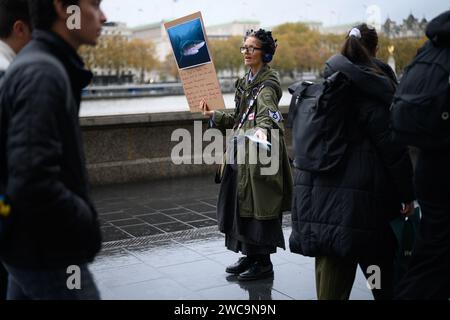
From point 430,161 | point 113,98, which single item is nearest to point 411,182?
point 430,161

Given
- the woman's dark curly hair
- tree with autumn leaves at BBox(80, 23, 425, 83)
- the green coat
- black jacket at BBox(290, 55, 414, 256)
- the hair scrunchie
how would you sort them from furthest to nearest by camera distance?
tree with autumn leaves at BBox(80, 23, 425, 83) < the woman's dark curly hair < the green coat < the hair scrunchie < black jacket at BBox(290, 55, 414, 256)

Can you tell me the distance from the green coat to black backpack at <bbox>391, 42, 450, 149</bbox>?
164 cm

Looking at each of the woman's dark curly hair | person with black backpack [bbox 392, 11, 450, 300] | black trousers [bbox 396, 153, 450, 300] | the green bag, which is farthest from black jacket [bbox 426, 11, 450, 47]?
the woman's dark curly hair

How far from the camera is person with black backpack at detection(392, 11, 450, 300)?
9.77 feet

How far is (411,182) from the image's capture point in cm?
344

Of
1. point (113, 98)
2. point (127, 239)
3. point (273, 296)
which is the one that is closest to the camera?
point (273, 296)

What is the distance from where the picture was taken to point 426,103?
297cm

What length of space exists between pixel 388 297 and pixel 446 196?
0.95m

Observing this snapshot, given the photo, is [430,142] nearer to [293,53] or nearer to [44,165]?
[44,165]

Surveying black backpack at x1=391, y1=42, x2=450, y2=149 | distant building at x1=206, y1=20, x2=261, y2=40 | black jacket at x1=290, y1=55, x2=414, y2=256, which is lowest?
black jacket at x1=290, y1=55, x2=414, y2=256

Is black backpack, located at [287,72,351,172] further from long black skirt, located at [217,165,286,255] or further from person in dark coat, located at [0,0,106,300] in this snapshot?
person in dark coat, located at [0,0,106,300]

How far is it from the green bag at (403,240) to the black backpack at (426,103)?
2.07 ft

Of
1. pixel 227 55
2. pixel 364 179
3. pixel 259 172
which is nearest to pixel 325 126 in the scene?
pixel 364 179
